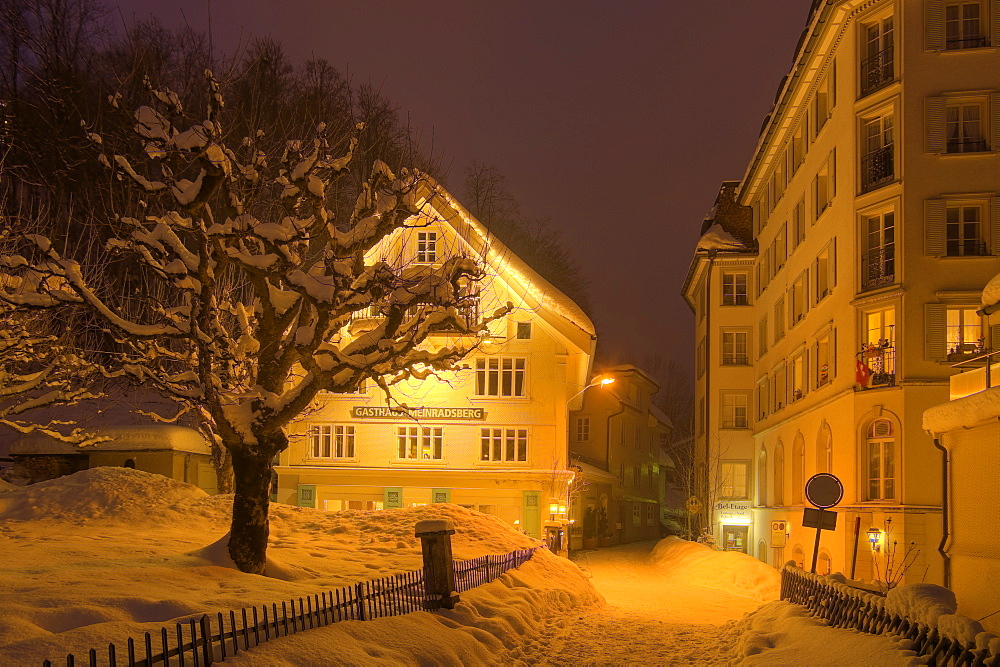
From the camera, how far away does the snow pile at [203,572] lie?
9.86 m

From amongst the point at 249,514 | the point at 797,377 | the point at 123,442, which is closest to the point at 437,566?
the point at 249,514

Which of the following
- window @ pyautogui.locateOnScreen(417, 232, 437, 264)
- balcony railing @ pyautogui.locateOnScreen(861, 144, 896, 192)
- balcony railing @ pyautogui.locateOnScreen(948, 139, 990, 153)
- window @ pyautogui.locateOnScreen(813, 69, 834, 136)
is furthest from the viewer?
window @ pyautogui.locateOnScreen(417, 232, 437, 264)

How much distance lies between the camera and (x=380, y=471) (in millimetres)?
36344

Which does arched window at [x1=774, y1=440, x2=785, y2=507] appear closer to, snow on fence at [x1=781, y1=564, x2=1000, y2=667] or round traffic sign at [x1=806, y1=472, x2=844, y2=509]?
round traffic sign at [x1=806, y1=472, x2=844, y2=509]

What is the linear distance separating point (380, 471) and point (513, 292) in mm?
8728

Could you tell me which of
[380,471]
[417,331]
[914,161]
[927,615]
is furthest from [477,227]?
[927,615]

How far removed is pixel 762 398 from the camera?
44438 mm

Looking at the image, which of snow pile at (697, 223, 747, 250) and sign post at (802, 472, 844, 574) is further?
snow pile at (697, 223, 747, 250)

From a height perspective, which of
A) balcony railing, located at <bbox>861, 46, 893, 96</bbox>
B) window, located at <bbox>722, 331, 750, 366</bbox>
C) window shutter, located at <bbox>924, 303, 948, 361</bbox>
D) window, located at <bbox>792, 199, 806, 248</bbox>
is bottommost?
window shutter, located at <bbox>924, 303, 948, 361</bbox>

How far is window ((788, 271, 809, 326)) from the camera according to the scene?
34969 millimetres

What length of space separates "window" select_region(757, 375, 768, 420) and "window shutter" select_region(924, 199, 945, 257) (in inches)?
667

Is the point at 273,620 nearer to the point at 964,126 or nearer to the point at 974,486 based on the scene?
the point at 974,486

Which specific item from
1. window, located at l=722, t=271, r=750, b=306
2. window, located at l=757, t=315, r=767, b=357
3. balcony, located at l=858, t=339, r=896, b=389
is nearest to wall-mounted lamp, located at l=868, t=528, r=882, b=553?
balcony, located at l=858, t=339, r=896, b=389

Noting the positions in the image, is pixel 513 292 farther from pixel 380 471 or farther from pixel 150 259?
pixel 150 259
